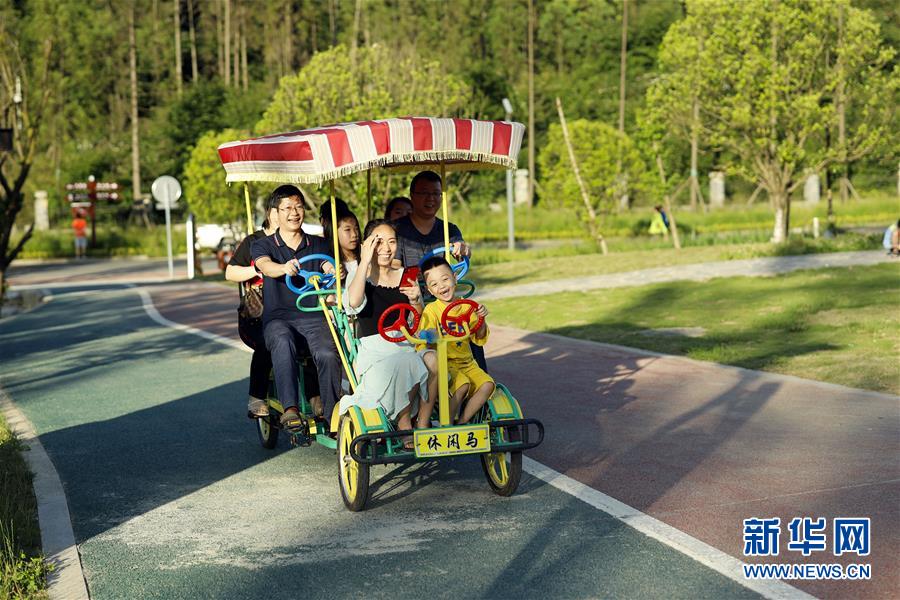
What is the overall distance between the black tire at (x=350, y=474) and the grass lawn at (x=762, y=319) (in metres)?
5.55

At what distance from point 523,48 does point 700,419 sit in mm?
85898

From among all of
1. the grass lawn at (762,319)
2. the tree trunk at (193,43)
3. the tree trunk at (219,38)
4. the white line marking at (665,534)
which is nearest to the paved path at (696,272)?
the grass lawn at (762,319)

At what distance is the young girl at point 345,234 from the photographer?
324 inches

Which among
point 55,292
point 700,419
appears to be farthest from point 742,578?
point 55,292

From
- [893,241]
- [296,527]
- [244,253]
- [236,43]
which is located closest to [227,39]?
[236,43]

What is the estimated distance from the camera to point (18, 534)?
621 cm

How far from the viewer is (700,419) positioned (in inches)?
373

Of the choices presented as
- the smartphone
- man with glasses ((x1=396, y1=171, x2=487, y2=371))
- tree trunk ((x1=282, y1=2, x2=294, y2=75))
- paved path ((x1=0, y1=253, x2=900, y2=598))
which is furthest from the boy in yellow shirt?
tree trunk ((x1=282, y1=2, x2=294, y2=75))

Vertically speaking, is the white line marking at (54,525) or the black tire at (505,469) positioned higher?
the black tire at (505,469)

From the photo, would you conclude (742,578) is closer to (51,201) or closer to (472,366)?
(472,366)

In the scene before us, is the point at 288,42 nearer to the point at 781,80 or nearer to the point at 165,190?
the point at 165,190

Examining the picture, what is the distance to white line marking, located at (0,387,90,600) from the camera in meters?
5.46

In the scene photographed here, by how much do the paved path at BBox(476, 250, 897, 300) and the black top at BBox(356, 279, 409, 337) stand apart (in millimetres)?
14684

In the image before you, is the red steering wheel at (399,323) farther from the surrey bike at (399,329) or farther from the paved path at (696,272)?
the paved path at (696,272)
